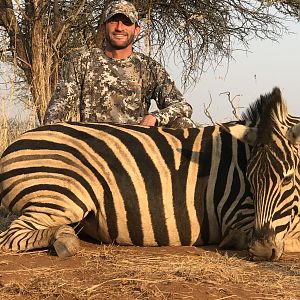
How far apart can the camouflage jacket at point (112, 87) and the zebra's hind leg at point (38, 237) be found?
1910 millimetres

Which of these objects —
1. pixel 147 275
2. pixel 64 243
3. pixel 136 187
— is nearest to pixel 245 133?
pixel 136 187

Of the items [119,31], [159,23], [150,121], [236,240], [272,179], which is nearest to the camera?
[272,179]

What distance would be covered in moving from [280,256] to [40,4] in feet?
22.9

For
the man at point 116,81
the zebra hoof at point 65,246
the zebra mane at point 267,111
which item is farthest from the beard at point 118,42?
the zebra hoof at point 65,246

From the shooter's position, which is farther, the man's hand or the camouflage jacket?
the camouflage jacket

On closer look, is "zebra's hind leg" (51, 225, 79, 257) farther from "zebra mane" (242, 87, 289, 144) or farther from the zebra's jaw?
"zebra mane" (242, 87, 289, 144)

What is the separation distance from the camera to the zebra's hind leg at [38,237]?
3359 mm

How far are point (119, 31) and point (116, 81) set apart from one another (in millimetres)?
469

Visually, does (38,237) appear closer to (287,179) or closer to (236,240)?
(236,240)

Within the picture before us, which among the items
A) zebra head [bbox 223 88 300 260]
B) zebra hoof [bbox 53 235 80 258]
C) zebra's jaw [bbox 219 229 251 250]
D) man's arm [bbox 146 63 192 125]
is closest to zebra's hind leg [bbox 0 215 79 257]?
zebra hoof [bbox 53 235 80 258]

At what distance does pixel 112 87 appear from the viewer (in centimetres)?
551

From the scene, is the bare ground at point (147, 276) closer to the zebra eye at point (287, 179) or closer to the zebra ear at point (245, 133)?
the zebra eye at point (287, 179)

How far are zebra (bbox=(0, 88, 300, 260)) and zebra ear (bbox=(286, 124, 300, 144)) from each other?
14 centimetres

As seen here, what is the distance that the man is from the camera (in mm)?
5430
